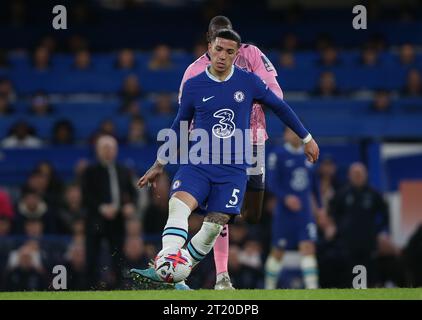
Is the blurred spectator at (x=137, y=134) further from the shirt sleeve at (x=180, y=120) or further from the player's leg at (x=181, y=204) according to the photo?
the player's leg at (x=181, y=204)

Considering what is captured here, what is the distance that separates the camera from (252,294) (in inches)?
357

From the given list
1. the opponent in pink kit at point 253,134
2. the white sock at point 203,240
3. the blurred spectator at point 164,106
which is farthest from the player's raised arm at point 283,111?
the blurred spectator at point 164,106

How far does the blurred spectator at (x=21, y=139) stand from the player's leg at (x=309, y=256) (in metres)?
4.89

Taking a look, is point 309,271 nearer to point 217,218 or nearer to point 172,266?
point 217,218

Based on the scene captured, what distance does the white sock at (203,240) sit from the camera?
935 centimetres

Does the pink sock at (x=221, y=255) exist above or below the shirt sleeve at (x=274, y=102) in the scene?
below

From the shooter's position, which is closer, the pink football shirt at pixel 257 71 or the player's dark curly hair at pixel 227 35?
the player's dark curly hair at pixel 227 35

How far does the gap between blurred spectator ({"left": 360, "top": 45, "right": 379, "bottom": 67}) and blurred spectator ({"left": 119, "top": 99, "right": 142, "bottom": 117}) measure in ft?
12.5

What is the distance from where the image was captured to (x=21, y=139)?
679 inches

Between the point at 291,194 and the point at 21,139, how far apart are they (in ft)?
15.4

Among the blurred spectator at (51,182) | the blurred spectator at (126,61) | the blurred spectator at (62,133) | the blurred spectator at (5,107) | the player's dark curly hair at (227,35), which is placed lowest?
the player's dark curly hair at (227,35)

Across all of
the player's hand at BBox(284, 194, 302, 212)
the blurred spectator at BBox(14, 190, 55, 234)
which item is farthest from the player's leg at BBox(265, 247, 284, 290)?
the blurred spectator at BBox(14, 190, 55, 234)
